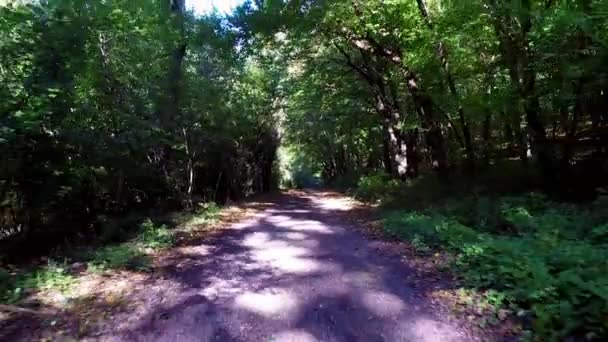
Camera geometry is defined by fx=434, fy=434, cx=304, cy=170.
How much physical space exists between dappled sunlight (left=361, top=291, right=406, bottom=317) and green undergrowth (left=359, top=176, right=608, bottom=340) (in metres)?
0.92

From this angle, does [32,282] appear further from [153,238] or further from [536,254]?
[536,254]

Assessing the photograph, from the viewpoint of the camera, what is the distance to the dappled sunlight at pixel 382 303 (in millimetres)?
4719

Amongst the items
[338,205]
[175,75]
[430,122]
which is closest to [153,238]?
[175,75]

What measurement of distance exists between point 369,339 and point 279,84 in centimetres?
2134

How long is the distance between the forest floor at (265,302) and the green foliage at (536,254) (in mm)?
448

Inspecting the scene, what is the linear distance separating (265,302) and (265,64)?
1500 centimetres

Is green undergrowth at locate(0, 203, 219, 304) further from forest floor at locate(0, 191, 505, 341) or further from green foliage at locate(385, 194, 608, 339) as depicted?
green foliage at locate(385, 194, 608, 339)

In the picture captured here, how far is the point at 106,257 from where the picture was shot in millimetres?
7297

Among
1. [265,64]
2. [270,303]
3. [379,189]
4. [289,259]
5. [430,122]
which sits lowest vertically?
[270,303]

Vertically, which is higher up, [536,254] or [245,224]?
[536,254]

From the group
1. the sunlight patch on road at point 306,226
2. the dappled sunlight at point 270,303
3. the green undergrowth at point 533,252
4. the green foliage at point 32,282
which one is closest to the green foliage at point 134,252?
the green foliage at point 32,282

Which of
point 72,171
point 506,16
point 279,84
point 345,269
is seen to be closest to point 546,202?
point 506,16

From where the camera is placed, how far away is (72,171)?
9.92 metres

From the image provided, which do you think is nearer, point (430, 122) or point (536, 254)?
point (536, 254)
